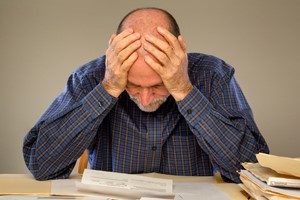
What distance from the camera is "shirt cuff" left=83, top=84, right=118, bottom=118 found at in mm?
1026

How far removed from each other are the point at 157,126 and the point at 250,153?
10.9 inches

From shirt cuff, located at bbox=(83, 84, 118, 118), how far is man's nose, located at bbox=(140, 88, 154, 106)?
0.24 ft

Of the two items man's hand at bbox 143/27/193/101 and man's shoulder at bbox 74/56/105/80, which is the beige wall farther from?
man's hand at bbox 143/27/193/101

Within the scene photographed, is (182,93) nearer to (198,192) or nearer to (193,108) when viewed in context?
(193,108)

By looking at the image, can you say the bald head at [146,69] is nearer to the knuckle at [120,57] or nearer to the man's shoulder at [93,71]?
the knuckle at [120,57]

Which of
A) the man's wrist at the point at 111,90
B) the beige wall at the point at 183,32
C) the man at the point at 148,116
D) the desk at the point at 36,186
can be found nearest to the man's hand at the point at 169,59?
the man at the point at 148,116

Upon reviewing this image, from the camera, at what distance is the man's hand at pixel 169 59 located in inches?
37.1

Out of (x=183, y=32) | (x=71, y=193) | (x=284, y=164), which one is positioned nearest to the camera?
(x=284, y=164)

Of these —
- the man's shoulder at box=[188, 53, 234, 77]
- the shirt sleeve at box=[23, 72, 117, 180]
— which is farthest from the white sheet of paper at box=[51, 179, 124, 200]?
the man's shoulder at box=[188, 53, 234, 77]

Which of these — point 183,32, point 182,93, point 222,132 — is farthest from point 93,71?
point 183,32

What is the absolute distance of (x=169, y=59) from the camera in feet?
3.14

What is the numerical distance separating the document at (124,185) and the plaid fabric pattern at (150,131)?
17 cm

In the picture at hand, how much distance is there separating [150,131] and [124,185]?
1.07ft

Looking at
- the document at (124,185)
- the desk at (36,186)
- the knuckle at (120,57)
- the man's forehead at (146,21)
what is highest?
the man's forehead at (146,21)
